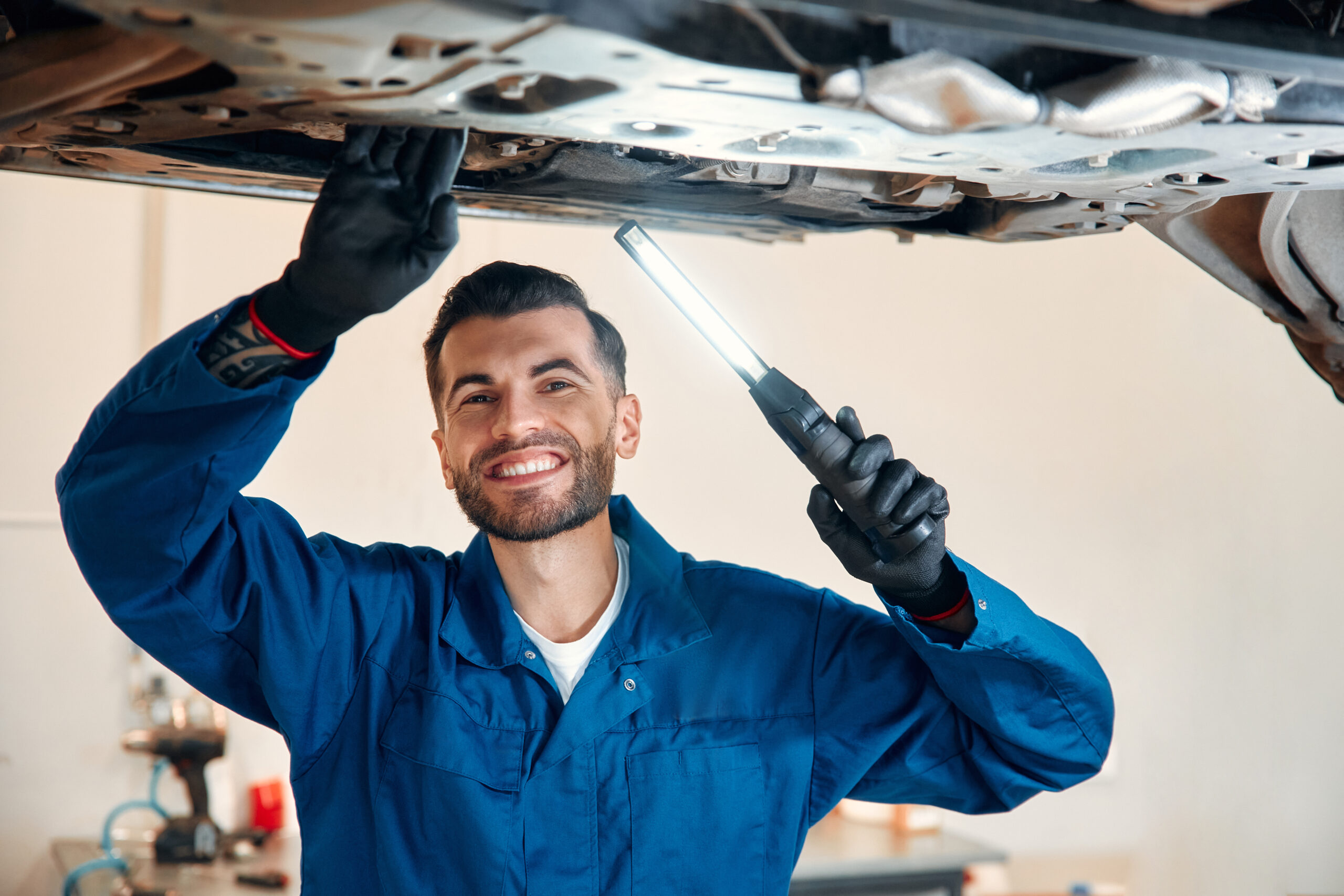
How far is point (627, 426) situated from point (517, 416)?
0.27m

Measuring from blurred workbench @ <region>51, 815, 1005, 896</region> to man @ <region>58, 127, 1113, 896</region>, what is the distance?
42.1 inches

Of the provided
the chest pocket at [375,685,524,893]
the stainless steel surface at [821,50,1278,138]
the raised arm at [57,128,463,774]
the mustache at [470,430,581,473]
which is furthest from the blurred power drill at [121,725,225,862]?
the stainless steel surface at [821,50,1278,138]

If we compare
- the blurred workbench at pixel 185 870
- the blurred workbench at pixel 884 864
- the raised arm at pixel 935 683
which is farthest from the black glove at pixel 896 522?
the blurred workbench at pixel 185 870

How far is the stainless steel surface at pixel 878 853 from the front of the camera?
2.35 meters

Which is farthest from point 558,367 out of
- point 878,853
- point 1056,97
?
point 878,853

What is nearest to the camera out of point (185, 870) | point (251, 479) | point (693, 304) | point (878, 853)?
point (251, 479)

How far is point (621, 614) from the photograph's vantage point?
1.33 m

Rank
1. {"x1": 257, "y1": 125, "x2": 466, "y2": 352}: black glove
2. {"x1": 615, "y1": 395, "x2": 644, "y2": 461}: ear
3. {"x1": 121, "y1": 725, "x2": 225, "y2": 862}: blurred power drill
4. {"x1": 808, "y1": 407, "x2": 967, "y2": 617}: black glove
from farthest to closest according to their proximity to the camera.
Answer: {"x1": 121, "y1": 725, "x2": 225, "y2": 862}: blurred power drill, {"x1": 615, "y1": 395, "x2": 644, "y2": 461}: ear, {"x1": 808, "y1": 407, "x2": 967, "y2": 617}: black glove, {"x1": 257, "y1": 125, "x2": 466, "y2": 352}: black glove

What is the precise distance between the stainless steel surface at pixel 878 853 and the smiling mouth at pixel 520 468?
4.51 feet

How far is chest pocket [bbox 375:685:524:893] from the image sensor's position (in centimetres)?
117

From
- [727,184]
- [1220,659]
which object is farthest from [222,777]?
[1220,659]

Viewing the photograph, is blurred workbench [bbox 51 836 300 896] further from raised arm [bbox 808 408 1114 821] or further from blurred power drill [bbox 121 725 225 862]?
raised arm [bbox 808 408 1114 821]

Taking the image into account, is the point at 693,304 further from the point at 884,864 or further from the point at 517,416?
the point at 884,864

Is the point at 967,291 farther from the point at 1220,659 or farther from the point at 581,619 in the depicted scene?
the point at 581,619
